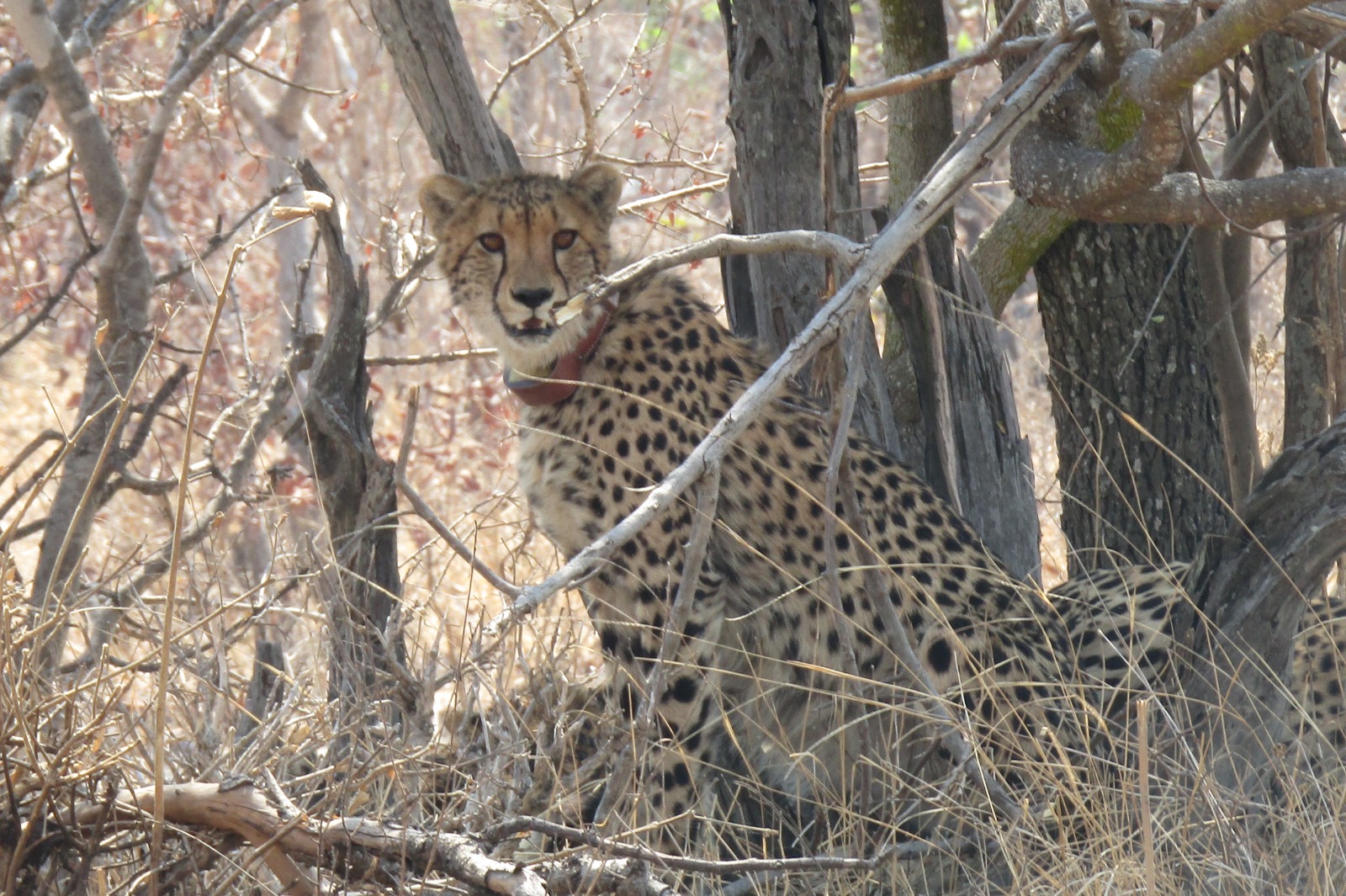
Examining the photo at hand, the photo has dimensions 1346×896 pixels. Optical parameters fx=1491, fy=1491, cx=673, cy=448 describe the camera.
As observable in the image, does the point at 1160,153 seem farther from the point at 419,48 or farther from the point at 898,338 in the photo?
the point at 419,48

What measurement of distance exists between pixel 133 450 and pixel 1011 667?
2.29 metres

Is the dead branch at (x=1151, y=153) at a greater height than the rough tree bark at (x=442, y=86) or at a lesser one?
lesser

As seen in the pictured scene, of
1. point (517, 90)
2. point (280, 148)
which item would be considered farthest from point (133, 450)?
point (517, 90)

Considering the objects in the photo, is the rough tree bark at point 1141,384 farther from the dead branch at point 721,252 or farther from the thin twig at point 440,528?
the thin twig at point 440,528

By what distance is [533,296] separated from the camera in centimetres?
340

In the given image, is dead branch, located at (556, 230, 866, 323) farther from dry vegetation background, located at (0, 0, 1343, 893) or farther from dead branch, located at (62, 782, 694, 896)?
dead branch, located at (62, 782, 694, 896)

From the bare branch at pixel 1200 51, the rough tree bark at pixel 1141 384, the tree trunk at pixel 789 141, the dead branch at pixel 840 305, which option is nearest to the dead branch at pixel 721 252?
the dead branch at pixel 840 305

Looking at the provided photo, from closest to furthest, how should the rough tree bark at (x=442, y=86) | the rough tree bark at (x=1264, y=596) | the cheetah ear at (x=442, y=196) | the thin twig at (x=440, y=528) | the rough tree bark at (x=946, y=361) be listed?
the thin twig at (x=440, y=528), the rough tree bark at (x=1264, y=596), the cheetah ear at (x=442, y=196), the rough tree bark at (x=442, y=86), the rough tree bark at (x=946, y=361)

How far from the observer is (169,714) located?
3.47 metres

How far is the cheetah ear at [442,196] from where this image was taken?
350 centimetres

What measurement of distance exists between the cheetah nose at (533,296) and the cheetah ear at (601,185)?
318 mm

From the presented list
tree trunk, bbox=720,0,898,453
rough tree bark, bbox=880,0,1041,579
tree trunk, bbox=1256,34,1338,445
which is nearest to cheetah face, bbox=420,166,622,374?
tree trunk, bbox=720,0,898,453

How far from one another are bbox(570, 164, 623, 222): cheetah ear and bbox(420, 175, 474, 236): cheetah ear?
0.26m

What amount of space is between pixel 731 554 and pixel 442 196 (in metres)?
1.10
